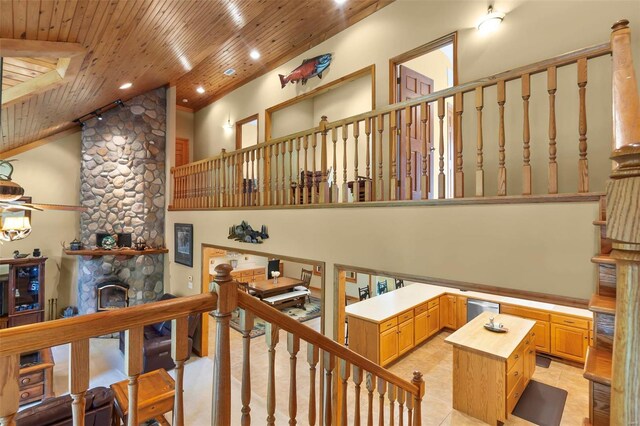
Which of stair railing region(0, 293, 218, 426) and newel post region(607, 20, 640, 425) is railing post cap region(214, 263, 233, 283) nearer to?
stair railing region(0, 293, 218, 426)

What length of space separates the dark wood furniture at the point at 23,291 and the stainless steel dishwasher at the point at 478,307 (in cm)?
849

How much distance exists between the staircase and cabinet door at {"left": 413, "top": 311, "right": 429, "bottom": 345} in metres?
4.56

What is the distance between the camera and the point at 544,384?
484cm

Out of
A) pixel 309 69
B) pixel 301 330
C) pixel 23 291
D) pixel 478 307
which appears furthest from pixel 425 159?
pixel 23 291

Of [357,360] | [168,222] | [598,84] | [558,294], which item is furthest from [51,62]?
[598,84]

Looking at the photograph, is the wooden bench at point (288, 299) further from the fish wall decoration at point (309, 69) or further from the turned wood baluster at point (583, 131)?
the turned wood baluster at point (583, 131)

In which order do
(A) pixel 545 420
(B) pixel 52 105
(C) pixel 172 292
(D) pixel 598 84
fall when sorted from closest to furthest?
(D) pixel 598 84 → (A) pixel 545 420 → (B) pixel 52 105 → (C) pixel 172 292

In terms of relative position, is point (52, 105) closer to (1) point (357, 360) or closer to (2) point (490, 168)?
(1) point (357, 360)

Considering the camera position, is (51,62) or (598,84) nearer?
(598,84)

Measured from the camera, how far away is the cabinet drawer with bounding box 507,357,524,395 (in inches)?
159

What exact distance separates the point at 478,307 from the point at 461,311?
44cm

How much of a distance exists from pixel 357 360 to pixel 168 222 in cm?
629

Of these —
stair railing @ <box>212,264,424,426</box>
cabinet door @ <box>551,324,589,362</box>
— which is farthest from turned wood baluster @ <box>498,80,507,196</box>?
cabinet door @ <box>551,324,589,362</box>

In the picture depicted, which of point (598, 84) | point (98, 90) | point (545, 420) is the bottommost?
point (545, 420)
